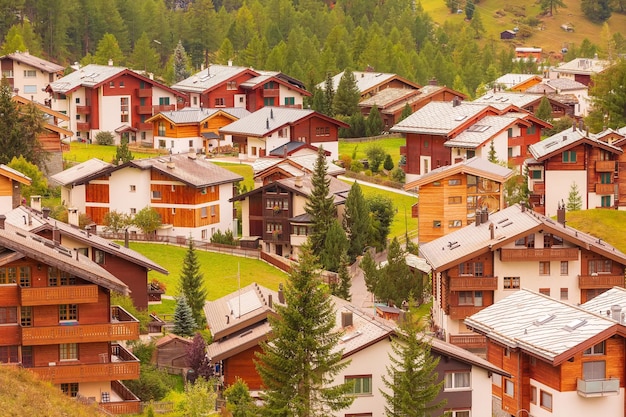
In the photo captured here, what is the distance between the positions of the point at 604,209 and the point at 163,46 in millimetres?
87371

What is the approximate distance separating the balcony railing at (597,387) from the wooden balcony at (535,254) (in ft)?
62.5

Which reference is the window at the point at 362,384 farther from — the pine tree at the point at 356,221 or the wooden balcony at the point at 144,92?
the wooden balcony at the point at 144,92

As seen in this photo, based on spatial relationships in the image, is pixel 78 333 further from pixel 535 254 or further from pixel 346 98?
pixel 346 98

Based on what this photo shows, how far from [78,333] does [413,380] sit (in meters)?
11.0

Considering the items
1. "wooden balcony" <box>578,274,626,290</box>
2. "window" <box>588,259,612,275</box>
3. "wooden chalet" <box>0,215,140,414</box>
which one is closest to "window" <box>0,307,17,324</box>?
"wooden chalet" <box>0,215,140,414</box>

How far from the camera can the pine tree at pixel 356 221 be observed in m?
90.1

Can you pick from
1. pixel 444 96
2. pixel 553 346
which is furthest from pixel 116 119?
pixel 553 346

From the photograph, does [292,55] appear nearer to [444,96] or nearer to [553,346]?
[444,96]

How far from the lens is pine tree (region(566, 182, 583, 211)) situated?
96.7 metres

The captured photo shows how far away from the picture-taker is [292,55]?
157 m

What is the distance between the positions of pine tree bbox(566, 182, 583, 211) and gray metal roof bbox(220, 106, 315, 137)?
23.7 meters

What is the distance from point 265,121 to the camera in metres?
118

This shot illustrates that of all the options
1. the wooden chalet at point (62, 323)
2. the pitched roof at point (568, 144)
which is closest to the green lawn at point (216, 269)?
the pitched roof at point (568, 144)

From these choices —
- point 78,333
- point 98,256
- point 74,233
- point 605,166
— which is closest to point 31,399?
point 78,333
